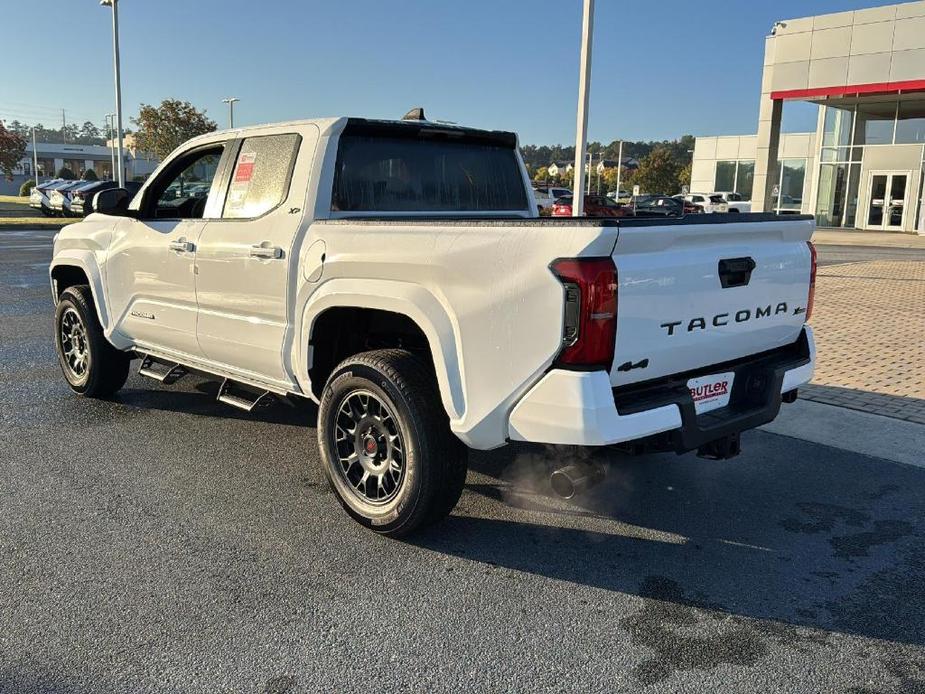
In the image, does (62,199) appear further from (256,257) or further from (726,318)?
(726,318)

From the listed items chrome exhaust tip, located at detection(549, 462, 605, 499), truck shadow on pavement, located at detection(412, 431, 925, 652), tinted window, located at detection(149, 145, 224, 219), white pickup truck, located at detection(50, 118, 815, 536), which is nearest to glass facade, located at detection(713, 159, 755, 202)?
truck shadow on pavement, located at detection(412, 431, 925, 652)

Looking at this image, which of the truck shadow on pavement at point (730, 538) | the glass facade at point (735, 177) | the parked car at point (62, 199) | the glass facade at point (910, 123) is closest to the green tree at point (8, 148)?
the parked car at point (62, 199)

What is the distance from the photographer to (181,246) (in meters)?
5.00

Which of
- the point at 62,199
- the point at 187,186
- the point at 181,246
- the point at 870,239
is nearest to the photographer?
the point at 181,246

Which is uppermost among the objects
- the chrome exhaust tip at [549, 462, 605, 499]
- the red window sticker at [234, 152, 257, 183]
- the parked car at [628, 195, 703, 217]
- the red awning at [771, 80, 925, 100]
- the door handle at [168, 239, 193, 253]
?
the red awning at [771, 80, 925, 100]

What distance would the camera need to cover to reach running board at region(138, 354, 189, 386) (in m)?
5.58

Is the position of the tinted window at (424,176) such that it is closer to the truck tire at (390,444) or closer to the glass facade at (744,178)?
the truck tire at (390,444)

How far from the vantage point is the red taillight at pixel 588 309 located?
303 cm

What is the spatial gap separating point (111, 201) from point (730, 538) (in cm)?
439

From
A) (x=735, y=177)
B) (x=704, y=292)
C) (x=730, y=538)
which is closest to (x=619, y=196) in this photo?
(x=735, y=177)

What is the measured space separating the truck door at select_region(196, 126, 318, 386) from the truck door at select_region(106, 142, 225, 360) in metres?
0.20

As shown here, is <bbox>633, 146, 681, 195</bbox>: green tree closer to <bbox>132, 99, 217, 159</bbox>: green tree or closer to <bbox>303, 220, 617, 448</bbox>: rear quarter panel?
<bbox>132, 99, 217, 159</bbox>: green tree

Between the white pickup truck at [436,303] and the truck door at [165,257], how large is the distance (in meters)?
0.02

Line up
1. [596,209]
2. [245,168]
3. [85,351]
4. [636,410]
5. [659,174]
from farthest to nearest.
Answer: [659,174]
[596,209]
[85,351]
[245,168]
[636,410]
